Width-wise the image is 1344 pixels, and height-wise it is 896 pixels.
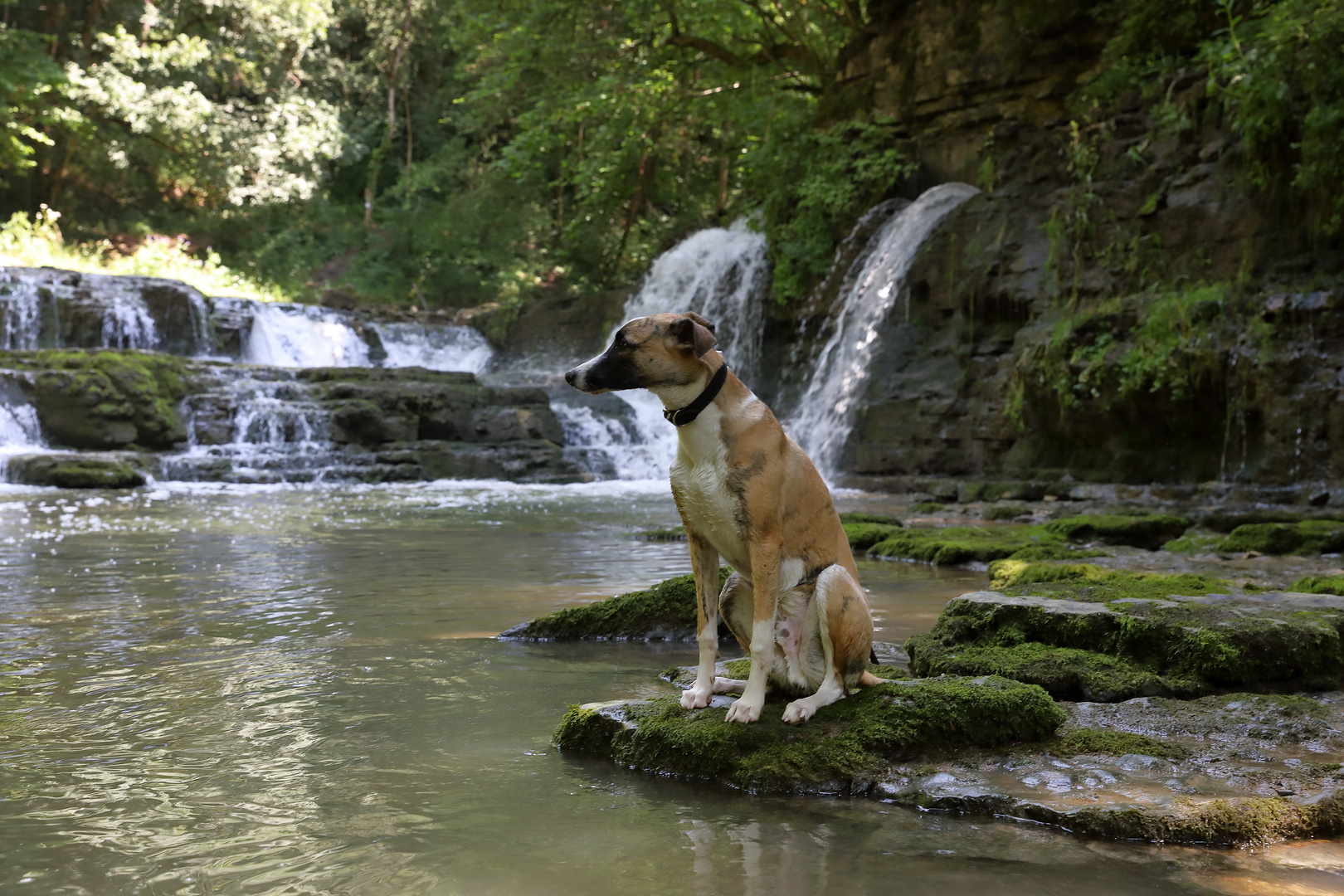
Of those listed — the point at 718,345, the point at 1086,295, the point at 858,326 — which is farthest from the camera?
the point at 718,345

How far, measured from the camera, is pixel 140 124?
85.6 ft

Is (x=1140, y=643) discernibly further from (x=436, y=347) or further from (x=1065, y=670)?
(x=436, y=347)

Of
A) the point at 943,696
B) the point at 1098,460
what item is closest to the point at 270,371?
the point at 1098,460

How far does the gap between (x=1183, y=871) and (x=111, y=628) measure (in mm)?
5367

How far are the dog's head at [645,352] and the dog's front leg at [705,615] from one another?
586 mm

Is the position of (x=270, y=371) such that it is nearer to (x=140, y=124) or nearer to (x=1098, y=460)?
(x=140, y=124)

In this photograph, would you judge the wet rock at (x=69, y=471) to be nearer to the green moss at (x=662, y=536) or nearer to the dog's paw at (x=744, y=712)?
the green moss at (x=662, y=536)

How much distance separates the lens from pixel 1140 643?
164 inches

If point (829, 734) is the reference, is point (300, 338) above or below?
above

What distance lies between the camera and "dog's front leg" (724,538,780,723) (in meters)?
3.19

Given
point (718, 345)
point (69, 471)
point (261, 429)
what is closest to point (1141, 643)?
point (69, 471)

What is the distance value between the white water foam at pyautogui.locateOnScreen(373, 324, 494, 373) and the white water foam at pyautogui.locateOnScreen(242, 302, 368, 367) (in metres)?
0.87

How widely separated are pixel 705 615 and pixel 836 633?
443 millimetres

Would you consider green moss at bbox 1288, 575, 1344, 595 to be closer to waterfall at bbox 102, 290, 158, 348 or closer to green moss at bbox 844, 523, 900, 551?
green moss at bbox 844, 523, 900, 551
